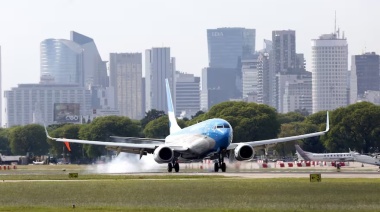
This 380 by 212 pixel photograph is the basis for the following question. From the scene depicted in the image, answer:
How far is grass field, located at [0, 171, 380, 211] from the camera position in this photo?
58.5 meters

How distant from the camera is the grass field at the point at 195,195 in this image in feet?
192

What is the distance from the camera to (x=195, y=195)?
218 ft

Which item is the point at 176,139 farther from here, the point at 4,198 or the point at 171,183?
the point at 4,198

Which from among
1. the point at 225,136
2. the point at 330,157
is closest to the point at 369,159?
the point at 330,157

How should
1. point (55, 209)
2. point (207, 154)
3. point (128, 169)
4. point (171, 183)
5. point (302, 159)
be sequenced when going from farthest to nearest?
point (302, 159), point (128, 169), point (207, 154), point (171, 183), point (55, 209)

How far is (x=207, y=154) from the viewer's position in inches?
4087

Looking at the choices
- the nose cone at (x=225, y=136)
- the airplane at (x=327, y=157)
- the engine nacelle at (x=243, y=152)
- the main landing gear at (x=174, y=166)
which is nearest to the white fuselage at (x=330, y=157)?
the airplane at (x=327, y=157)

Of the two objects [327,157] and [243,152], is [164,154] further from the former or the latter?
[327,157]

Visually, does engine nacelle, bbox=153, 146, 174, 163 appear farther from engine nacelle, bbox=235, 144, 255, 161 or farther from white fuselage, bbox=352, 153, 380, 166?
white fuselage, bbox=352, 153, 380, 166

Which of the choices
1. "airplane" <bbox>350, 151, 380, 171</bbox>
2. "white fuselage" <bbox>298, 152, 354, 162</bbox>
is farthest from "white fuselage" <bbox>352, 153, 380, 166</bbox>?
"white fuselage" <bbox>298, 152, 354, 162</bbox>

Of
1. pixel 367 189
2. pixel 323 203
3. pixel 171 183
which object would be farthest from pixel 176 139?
pixel 323 203

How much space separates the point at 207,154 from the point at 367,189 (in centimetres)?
3541

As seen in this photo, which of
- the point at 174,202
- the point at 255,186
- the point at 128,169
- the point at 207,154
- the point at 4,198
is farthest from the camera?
the point at 128,169

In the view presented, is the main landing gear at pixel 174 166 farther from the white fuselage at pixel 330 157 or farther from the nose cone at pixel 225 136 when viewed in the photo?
the white fuselage at pixel 330 157
